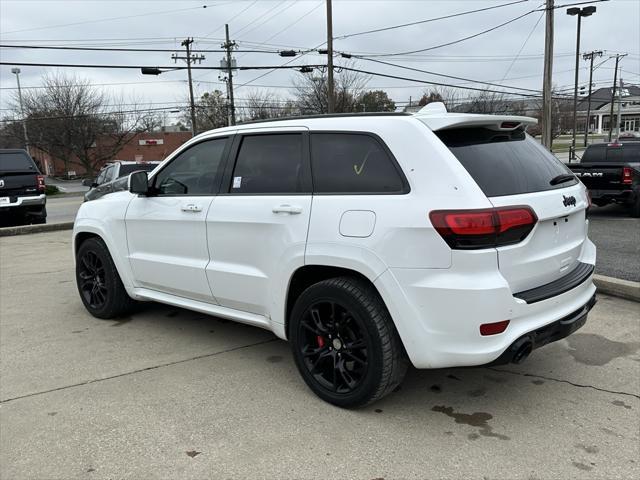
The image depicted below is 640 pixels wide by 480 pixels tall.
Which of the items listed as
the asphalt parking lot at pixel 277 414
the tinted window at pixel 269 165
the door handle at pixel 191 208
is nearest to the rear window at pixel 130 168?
the asphalt parking lot at pixel 277 414

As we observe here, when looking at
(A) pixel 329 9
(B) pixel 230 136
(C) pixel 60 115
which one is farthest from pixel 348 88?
(B) pixel 230 136

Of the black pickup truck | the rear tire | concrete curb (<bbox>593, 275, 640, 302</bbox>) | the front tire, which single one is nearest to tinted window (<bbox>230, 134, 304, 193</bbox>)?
the front tire

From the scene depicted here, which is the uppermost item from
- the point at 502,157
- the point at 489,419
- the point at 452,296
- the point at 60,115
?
the point at 60,115

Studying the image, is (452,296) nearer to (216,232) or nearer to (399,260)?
(399,260)

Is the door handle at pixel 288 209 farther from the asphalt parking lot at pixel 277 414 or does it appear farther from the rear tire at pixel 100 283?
the rear tire at pixel 100 283

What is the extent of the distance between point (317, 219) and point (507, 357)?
4.35 feet

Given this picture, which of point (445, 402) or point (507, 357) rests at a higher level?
point (507, 357)

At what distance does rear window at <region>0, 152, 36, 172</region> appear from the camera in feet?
40.8

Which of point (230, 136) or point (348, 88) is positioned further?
point (348, 88)

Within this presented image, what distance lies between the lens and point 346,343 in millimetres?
3287

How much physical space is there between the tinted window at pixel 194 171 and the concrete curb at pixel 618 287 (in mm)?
4151

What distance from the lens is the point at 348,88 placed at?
45.3m

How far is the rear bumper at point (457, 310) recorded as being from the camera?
9.12 ft

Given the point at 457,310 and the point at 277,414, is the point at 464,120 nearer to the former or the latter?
the point at 457,310
